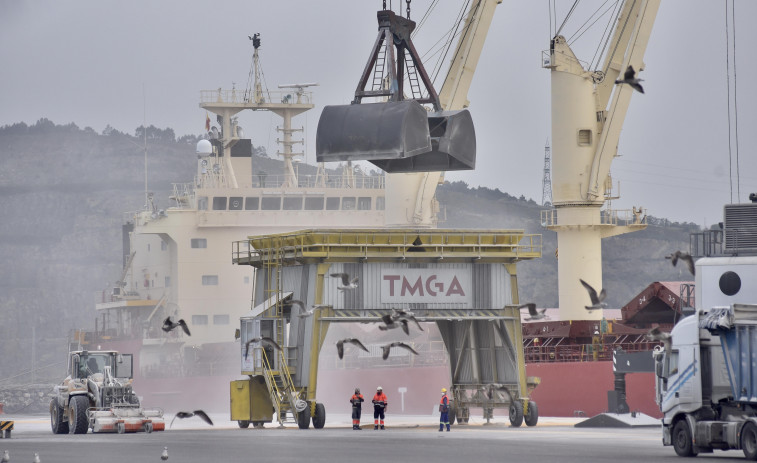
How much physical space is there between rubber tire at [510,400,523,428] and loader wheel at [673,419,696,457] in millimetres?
13249

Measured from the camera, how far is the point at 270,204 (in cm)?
6850

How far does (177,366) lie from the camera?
73.5 m

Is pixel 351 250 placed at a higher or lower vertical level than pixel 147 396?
higher

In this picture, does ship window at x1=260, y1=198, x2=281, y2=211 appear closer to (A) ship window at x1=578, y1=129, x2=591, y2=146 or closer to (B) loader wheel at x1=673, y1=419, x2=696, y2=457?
(A) ship window at x1=578, y1=129, x2=591, y2=146

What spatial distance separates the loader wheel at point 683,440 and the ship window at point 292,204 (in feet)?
141

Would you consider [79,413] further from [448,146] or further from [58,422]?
[448,146]

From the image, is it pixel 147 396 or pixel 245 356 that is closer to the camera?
A: pixel 245 356

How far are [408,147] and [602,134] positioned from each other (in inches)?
777

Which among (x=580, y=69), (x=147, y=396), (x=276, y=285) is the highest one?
(x=580, y=69)

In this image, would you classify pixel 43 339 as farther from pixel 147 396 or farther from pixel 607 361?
pixel 607 361

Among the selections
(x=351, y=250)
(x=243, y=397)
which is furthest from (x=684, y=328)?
(x=243, y=397)

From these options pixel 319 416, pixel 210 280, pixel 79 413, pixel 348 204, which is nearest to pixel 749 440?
pixel 319 416

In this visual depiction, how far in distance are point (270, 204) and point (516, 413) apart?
30.8 meters

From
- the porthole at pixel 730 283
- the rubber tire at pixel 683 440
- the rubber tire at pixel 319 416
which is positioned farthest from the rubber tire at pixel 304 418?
the porthole at pixel 730 283
